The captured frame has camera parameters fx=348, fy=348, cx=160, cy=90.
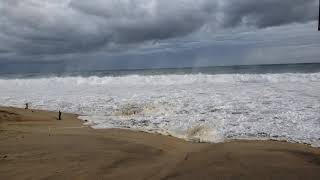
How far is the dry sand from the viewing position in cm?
410

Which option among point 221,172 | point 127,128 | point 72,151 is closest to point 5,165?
point 72,151

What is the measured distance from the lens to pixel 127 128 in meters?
8.27

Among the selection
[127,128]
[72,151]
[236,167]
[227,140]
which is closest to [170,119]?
[127,128]

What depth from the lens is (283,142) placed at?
650 cm

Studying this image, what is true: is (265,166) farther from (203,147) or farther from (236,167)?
(203,147)

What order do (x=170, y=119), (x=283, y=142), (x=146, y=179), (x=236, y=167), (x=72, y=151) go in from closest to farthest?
(x=146, y=179) → (x=236, y=167) → (x=72, y=151) → (x=283, y=142) → (x=170, y=119)

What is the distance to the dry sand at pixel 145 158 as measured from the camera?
4.10m

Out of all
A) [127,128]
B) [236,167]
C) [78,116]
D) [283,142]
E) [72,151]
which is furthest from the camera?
[78,116]

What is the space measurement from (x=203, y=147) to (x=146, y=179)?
87.7 inches

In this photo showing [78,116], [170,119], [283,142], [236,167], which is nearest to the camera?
[236,167]

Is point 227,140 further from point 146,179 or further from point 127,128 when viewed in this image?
point 146,179

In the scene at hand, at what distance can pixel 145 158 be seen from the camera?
5.01 m

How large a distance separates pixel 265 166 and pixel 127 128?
4440mm

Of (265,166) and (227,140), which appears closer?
(265,166)
